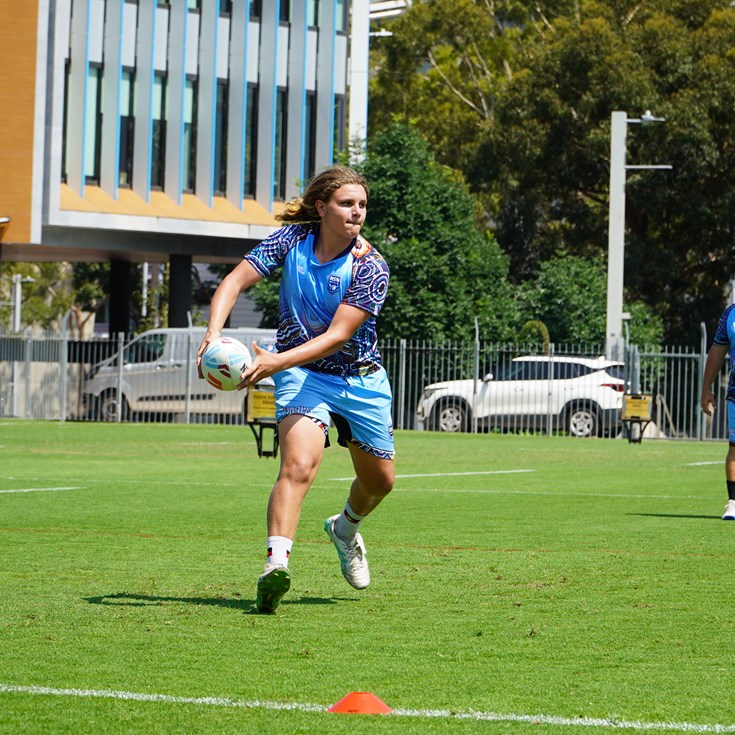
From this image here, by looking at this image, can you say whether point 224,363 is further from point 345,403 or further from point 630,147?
point 630,147

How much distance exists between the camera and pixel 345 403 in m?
7.71

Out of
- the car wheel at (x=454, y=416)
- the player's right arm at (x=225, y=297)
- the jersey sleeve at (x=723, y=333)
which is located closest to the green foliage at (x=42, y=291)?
the car wheel at (x=454, y=416)

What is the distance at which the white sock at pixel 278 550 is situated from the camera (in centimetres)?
715

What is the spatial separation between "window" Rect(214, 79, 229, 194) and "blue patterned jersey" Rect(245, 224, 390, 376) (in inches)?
1326

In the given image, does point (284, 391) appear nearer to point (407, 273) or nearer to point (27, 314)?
point (407, 273)

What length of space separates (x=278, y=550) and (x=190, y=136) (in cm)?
3443

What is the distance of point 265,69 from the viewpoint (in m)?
41.5

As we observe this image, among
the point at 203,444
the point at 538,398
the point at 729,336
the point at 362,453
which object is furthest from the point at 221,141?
the point at 362,453

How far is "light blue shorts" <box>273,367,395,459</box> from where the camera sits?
25.1ft

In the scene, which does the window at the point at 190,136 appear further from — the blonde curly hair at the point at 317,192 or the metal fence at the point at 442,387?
the blonde curly hair at the point at 317,192

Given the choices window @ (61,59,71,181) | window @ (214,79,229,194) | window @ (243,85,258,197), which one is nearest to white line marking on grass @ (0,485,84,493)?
window @ (61,59,71,181)

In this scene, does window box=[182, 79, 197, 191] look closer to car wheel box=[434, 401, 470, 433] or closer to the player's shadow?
car wheel box=[434, 401, 470, 433]

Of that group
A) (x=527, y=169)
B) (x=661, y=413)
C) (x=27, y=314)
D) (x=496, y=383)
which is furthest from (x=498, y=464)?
(x=27, y=314)

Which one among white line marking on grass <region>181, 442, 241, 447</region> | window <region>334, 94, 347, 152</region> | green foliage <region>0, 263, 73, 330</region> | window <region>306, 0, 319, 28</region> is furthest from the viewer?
green foliage <region>0, 263, 73, 330</region>
